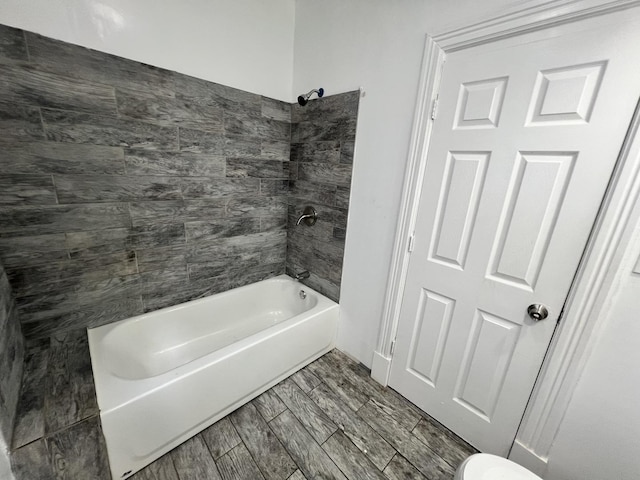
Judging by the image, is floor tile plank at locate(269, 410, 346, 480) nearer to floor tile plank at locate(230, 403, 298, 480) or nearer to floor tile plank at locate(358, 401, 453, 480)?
floor tile plank at locate(230, 403, 298, 480)

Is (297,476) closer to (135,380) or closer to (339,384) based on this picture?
(339,384)

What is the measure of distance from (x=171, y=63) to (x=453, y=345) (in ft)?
7.68

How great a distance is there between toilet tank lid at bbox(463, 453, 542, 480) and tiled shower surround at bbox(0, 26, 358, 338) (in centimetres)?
122

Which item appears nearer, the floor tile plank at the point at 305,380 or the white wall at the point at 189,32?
the white wall at the point at 189,32

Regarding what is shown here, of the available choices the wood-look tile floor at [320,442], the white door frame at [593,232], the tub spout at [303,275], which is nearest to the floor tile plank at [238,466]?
the wood-look tile floor at [320,442]

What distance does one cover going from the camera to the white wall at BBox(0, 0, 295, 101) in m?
1.17

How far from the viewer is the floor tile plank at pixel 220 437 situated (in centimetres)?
127

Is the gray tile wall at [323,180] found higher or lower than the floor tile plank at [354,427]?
higher

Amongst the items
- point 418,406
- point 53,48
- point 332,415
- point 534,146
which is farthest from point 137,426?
point 534,146

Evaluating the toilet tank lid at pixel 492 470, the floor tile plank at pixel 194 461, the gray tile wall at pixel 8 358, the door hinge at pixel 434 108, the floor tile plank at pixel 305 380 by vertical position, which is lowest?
the floor tile plank at pixel 194 461

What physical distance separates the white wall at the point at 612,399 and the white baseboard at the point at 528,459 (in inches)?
3.1

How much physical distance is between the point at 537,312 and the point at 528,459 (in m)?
0.75

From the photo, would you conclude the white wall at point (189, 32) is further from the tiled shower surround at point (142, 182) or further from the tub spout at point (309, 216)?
the tub spout at point (309, 216)

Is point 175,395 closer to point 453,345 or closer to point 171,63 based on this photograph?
point 453,345
